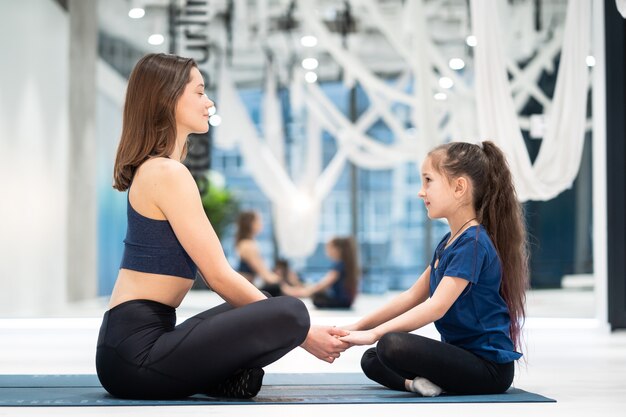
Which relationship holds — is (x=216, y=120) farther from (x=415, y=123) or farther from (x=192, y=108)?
(x=192, y=108)

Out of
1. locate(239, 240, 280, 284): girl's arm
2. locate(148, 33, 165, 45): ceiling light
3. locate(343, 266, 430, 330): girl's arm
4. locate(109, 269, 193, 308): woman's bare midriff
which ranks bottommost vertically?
locate(239, 240, 280, 284): girl's arm

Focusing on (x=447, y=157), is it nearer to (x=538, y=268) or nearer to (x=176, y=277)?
(x=176, y=277)

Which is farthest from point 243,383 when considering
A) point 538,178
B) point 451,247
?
point 538,178

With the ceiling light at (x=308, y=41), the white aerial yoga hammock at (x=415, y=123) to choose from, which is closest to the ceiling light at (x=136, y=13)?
the white aerial yoga hammock at (x=415, y=123)

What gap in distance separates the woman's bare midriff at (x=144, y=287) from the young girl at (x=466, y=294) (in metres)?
0.48

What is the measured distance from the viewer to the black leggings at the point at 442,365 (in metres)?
2.33

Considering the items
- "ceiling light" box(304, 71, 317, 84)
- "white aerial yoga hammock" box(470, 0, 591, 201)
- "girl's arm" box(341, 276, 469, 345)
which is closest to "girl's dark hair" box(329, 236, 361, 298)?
"ceiling light" box(304, 71, 317, 84)

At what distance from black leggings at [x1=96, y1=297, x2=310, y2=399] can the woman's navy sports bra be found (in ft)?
0.31

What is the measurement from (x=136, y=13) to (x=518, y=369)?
6.24 meters

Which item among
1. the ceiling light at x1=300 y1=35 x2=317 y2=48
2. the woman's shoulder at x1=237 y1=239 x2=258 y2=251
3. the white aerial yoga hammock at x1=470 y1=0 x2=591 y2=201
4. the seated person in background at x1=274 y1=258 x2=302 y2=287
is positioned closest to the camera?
the white aerial yoga hammock at x1=470 y1=0 x2=591 y2=201

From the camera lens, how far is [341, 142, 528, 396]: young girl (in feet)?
7.72

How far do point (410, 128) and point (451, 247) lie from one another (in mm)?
8052

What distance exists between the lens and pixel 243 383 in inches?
92.0

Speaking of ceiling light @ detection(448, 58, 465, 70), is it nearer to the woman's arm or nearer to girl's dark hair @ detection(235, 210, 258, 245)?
girl's dark hair @ detection(235, 210, 258, 245)
